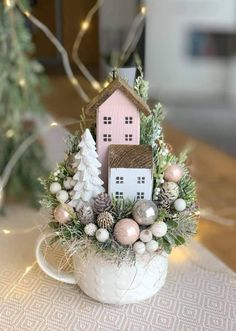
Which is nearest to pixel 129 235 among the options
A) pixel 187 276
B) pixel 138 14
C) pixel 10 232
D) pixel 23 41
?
pixel 187 276

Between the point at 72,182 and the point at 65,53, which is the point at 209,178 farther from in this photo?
the point at 72,182

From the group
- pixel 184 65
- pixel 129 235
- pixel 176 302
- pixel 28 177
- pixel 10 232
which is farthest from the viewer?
pixel 184 65

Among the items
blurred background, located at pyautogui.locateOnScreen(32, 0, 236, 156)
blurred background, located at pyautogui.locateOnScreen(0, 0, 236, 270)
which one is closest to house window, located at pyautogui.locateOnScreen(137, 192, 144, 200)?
blurred background, located at pyautogui.locateOnScreen(0, 0, 236, 270)

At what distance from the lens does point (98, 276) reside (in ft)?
2.23

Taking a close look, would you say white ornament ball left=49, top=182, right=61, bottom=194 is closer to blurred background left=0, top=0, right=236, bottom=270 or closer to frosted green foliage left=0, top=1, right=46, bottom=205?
blurred background left=0, top=0, right=236, bottom=270

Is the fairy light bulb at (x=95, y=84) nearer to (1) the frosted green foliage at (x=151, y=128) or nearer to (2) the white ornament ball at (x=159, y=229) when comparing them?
(1) the frosted green foliage at (x=151, y=128)

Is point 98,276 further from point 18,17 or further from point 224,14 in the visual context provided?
point 224,14

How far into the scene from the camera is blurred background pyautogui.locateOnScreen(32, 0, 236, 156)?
4.67 feet

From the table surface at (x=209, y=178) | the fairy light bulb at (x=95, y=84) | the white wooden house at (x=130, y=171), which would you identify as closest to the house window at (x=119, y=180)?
the white wooden house at (x=130, y=171)

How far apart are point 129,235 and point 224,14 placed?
1.07 metres

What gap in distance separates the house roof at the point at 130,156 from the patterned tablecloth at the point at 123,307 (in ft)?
0.71

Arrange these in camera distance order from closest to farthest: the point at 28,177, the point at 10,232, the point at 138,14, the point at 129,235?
the point at 129,235, the point at 10,232, the point at 28,177, the point at 138,14

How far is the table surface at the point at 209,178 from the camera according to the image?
40.2 inches

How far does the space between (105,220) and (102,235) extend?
20 mm
